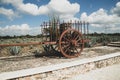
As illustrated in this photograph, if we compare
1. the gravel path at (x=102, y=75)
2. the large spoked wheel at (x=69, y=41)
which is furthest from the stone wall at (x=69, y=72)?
the large spoked wheel at (x=69, y=41)

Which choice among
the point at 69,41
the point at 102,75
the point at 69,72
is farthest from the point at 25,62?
the point at 102,75

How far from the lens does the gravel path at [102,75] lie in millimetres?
6750

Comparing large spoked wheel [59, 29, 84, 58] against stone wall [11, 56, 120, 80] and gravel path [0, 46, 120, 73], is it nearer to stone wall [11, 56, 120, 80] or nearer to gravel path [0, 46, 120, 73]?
gravel path [0, 46, 120, 73]

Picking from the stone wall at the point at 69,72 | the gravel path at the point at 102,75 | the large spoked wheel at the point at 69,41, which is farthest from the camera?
the large spoked wheel at the point at 69,41

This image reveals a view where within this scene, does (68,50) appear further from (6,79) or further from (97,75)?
(6,79)

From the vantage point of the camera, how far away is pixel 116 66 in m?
8.52

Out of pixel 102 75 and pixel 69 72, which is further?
pixel 102 75

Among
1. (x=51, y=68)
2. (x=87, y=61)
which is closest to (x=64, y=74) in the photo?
(x=51, y=68)

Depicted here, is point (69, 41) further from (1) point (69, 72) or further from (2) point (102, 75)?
(2) point (102, 75)

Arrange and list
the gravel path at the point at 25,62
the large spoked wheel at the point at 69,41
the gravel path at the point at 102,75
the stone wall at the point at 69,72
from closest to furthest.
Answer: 1. the stone wall at the point at 69,72
2. the gravel path at the point at 25,62
3. the gravel path at the point at 102,75
4. the large spoked wheel at the point at 69,41

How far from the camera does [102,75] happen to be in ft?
23.3

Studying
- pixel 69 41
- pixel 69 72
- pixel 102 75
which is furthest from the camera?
pixel 69 41

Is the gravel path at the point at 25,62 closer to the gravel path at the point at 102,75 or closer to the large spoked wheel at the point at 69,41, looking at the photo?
the large spoked wheel at the point at 69,41

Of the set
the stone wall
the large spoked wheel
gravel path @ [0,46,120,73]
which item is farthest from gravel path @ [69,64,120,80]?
the large spoked wheel
